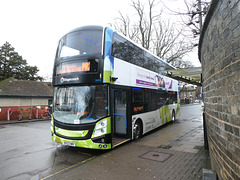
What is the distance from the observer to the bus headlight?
5.59 m

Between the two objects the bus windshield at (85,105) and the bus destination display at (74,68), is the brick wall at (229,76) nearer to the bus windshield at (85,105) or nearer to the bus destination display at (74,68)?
the bus windshield at (85,105)

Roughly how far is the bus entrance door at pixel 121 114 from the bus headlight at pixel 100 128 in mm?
1413

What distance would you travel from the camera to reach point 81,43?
20.9 ft

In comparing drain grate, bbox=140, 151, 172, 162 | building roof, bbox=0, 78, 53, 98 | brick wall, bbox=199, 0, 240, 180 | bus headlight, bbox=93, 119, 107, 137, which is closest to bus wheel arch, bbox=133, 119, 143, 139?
drain grate, bbox=140, 151, 172, 162

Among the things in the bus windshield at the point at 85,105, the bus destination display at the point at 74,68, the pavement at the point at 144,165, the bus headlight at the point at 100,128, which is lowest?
the pavement at the point at 144,165

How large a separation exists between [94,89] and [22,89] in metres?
18.5

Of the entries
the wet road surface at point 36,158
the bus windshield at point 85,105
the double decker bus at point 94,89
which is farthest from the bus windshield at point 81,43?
the wet road surface at point 36,158

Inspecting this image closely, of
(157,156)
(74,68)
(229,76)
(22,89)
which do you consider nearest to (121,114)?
(157,156)

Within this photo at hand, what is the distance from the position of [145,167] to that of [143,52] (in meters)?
5.98

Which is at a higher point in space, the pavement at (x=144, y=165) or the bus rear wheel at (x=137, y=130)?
the bus rear wheel at (x=137, y=130)

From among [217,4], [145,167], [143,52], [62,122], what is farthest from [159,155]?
[143,52]

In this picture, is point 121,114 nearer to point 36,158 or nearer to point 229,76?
point 36,158

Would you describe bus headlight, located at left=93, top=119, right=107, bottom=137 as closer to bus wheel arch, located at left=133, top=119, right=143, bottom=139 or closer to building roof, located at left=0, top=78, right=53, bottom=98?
bus wheel arch, located at left=133, top=119, right=143, bottom=139

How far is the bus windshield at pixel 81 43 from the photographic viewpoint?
6.11m
